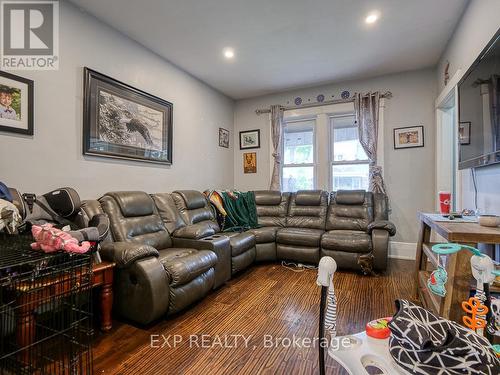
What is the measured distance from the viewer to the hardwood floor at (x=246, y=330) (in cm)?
152

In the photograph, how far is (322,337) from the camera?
3.04ft

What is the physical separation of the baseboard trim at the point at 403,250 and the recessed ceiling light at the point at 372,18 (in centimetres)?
296

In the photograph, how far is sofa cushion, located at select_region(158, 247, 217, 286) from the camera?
198cm

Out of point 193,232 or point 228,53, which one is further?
point 228,53

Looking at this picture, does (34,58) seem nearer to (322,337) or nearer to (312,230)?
(322,337)

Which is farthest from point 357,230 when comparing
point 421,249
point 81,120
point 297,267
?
point 81,120

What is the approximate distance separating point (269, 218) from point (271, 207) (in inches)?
7.4

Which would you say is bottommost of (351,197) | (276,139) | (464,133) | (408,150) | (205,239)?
(205,239)

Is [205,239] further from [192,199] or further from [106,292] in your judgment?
[106,292]

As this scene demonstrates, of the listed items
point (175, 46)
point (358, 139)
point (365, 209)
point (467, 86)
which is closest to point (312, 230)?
point (365, 209)

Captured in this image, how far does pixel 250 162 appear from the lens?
484 cm

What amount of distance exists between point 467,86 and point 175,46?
2.90m

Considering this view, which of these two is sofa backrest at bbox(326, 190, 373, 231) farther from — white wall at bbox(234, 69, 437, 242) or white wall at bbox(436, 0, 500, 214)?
white wall at bbox(436, 0, 500, 214)

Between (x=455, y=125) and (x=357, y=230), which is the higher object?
(x=455, y=125)
